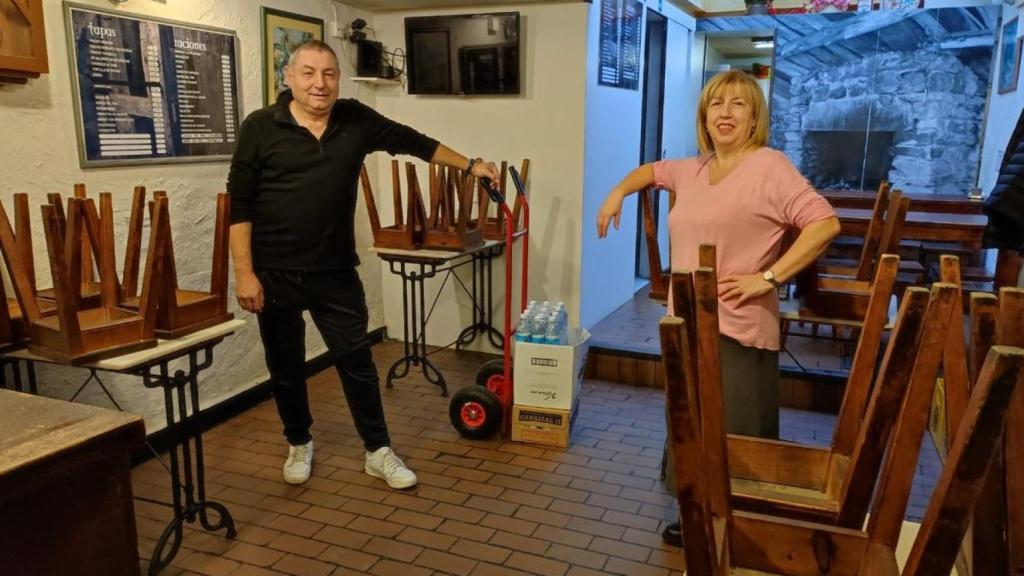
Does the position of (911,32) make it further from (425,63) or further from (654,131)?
(425,63)

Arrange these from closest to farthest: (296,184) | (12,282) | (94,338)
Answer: (94,338) < (12,282) < (296,184)

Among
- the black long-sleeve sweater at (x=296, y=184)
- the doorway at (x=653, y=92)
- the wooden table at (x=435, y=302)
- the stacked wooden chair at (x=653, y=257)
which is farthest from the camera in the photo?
the doorway at (x=653, y=92)

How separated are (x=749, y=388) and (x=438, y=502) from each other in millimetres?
1251

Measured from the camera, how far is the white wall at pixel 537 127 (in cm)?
401

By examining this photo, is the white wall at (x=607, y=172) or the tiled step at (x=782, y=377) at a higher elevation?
the white wall at (x=607, y=172)

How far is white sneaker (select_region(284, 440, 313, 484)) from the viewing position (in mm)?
2949

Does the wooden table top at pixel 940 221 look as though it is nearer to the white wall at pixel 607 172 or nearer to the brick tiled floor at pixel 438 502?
the brick tiled floor at pixel 438 502

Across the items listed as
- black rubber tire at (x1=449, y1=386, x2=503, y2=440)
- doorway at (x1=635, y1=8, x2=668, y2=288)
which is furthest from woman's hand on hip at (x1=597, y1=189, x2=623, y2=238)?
doorway at (x1=635, y1=8, x2=668, y2=288)

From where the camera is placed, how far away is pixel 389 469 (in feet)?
9.61

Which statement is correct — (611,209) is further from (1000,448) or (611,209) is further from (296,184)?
(1000,448)

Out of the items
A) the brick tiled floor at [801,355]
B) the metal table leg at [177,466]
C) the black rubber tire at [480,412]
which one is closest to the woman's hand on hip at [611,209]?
the brick tiled floor at [801,355]

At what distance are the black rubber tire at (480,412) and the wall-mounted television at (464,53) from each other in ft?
5.60

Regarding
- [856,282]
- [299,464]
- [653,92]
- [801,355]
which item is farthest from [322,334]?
[653,92]

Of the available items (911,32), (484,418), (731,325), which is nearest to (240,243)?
(484,418)
